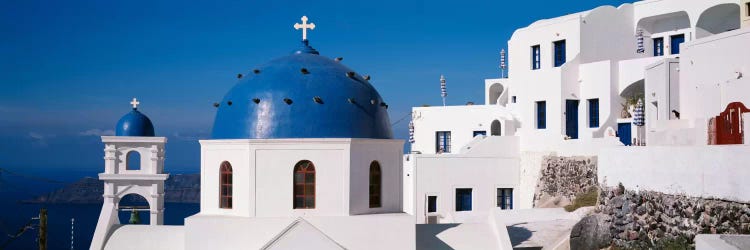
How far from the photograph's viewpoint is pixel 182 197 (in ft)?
324

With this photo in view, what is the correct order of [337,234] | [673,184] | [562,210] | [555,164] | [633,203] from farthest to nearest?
[555,164]
[562,210]
[633,203]
[673,184]
[337,234]

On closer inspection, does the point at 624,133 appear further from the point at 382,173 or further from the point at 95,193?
the point at 95,193

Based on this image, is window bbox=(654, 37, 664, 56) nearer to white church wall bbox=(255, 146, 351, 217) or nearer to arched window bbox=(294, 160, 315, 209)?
white church wall bbox=(255, 146, 351, 217)

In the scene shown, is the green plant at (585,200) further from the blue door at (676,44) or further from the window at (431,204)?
the blue door at (676,44)

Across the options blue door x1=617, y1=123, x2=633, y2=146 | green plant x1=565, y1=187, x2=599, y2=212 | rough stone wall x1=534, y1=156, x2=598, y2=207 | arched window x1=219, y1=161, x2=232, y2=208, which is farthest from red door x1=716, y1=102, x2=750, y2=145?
blue door x1=617, y1=123, x2=633, y2=146

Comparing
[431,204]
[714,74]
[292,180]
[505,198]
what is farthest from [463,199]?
[292,180]

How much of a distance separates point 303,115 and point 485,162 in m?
17.4

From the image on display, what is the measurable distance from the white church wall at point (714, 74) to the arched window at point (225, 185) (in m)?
11.7

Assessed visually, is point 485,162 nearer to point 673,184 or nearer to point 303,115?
point 673,184

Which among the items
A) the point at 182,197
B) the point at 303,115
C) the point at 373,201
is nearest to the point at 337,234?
the point at 373,201

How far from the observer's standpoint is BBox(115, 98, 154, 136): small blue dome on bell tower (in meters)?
21.2

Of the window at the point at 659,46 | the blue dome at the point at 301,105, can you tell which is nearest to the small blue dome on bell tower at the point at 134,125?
the blue dome at the point at 301,105

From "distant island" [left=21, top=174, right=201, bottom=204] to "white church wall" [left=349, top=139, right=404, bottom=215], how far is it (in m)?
73.0

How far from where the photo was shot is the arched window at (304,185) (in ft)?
55.1
